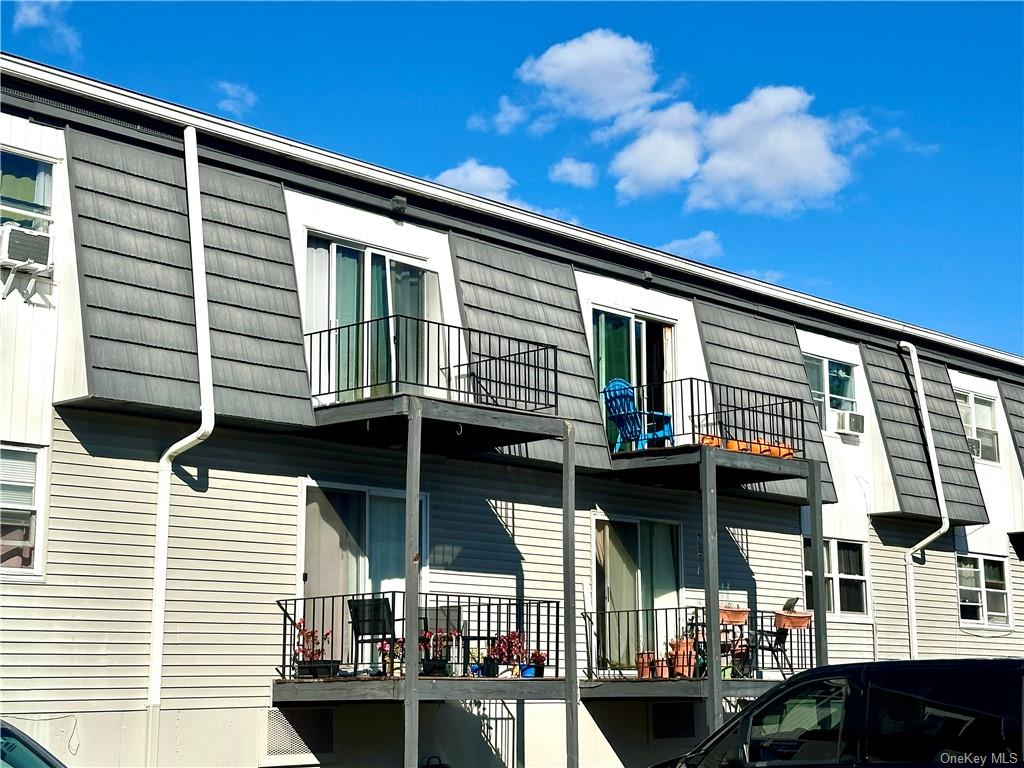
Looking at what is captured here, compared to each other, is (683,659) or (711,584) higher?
(711,584)

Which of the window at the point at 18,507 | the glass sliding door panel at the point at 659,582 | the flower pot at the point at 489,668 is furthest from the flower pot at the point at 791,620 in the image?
the window at the point at 18,507

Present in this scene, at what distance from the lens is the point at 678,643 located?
18.1 meters

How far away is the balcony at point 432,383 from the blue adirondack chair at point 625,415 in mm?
1459

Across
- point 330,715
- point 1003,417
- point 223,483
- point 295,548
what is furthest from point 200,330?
point 1003,417

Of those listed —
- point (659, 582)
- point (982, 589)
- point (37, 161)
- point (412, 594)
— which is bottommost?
point (412, 594)

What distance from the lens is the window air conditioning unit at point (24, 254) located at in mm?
13516

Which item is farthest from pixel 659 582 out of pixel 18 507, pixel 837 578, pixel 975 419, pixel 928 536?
pixel 975 419

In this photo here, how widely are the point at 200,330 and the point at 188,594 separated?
2.68m

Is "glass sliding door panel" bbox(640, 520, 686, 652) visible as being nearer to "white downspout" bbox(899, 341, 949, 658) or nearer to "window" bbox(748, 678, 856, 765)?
"white downspout" bbox(899, 341, 949, 658)

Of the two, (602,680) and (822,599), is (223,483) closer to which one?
(602,680)

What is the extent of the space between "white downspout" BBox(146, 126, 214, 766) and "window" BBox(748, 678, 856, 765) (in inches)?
256

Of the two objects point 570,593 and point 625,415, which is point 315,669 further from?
point 625,415

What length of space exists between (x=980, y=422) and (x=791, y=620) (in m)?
9.93

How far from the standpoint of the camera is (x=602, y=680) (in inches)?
696
